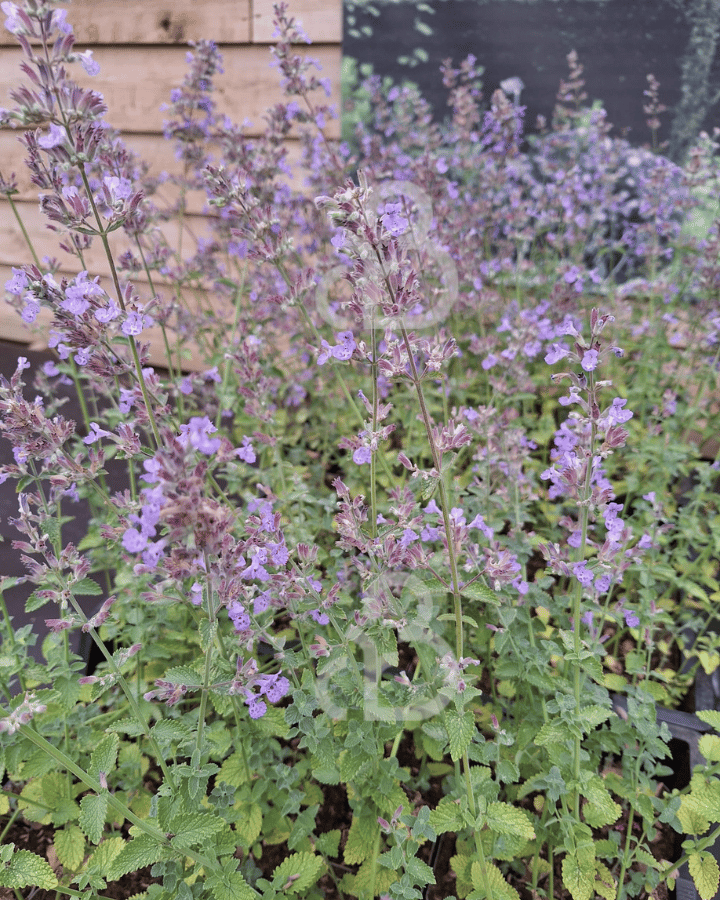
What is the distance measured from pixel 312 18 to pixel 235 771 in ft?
12.6

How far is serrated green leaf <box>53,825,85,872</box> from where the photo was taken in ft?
4.52

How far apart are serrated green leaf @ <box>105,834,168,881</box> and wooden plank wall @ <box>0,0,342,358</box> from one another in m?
3.69

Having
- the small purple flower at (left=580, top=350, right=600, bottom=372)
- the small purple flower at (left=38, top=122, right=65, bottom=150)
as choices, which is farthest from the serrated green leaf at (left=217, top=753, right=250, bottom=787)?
the small purple flower at (left=38, top=122, right=65, bottom=150)

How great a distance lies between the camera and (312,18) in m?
3.48

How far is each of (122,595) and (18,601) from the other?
1136mm

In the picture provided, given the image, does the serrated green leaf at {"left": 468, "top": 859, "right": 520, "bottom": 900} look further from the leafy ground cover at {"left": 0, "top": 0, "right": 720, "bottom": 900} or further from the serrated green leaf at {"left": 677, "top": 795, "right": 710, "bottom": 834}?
the serrated green leaf at {"left": 677, "top": 795, "right": 710, "bottom": 834}

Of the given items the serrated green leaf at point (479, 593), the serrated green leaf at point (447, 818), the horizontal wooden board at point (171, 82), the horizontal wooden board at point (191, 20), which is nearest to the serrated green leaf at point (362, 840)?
the serrated green leaf at point (447, 818)

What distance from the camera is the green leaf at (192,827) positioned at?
108 cm

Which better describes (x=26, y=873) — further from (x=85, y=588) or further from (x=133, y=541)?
(x=133, y=541)

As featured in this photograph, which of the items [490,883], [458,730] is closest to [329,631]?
[458,730]

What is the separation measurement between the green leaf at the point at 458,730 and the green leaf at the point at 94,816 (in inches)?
24.9

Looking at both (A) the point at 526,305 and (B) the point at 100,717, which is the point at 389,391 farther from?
(B) the point at 100,717

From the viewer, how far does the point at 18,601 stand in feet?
8.38

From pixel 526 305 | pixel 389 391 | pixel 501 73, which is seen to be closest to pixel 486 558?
pixel 389 391
